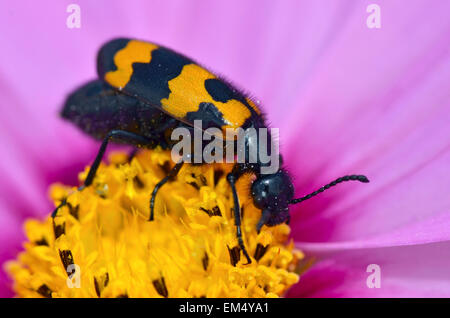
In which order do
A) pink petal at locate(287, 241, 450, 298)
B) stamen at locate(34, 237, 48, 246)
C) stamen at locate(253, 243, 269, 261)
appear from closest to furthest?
pink petal at locate(287, 241, 450, 298), stamen at locate(253, 243, 269, 261), stamen at locate(34, 237, 48, 246)

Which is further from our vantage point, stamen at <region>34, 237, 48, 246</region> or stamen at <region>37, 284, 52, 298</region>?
stamen at <region>34, 237, 48, 246</region>

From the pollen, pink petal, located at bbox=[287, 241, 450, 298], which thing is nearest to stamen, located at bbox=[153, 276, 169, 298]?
the pollen

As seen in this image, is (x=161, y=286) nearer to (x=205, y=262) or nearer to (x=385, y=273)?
(x=205, y=262)

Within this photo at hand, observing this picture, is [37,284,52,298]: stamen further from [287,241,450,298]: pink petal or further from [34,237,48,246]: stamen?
[287,241,450,298]: pink petal

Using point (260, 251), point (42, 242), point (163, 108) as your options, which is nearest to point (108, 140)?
point (163, 108)

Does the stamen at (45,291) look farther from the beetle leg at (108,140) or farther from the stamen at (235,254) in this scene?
the stamen at (235,254)
